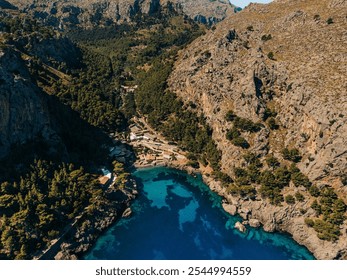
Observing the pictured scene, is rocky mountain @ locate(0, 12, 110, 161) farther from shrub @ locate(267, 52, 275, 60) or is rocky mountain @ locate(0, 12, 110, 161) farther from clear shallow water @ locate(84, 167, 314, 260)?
shrub @ locate(267, 52, 275, 60)

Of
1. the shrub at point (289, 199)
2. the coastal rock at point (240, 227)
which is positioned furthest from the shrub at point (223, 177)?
the shrub at point (289, 199)

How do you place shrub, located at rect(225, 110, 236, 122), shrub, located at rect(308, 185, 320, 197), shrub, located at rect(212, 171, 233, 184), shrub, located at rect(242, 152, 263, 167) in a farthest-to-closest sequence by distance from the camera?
shrub, located at rect(225, 110, 236, 122) < shrub, located at rect(212, 171, 233, 184) < shrub, located at rect(242, 152, 263, 167) < shrub, located at rect(308, 185, 320, 197)

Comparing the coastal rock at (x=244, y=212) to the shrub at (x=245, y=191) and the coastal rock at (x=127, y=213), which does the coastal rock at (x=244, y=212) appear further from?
the coastal rock at (x=127, y=213)

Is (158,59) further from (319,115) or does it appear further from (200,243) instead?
(200,243)

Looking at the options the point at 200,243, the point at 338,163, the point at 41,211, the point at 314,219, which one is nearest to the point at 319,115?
the point at 338,163

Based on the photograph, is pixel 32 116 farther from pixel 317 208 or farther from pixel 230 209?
pixel 317 208

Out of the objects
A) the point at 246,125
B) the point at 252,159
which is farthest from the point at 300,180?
the point at 246,125

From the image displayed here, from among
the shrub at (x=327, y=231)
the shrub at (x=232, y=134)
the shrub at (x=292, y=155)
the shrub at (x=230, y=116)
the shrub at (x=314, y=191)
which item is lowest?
the shrub at (x=327, y=231)

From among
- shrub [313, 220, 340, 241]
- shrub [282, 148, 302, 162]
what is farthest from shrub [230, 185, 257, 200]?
shrub [313, 220, 340, 241]

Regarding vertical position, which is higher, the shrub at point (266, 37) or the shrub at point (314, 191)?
the shrub at point (266, 37)
